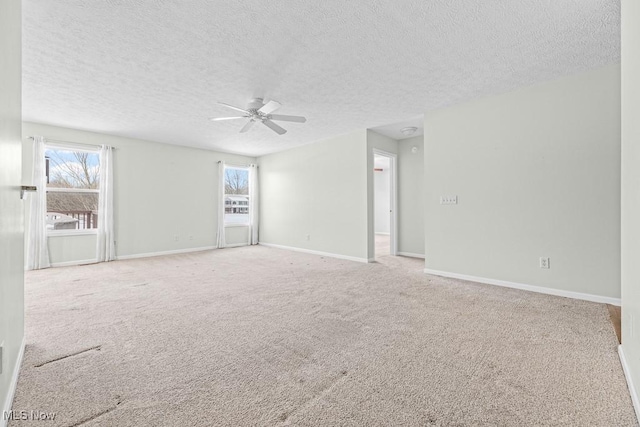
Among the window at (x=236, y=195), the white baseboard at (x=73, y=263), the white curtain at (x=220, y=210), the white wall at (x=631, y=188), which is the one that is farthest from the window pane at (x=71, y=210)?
the white wall at (x=631, y=188)

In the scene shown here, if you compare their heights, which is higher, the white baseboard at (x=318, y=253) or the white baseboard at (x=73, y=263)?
the white baseboard at (x=318, y=253)

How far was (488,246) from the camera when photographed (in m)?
A: 3.69

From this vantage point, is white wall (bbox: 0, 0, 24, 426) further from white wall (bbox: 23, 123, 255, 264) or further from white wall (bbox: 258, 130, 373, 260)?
white wall (bbox: 258, 130, 373, 260)

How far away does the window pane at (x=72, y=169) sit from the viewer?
4.99m

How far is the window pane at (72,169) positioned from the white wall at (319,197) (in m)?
3.51

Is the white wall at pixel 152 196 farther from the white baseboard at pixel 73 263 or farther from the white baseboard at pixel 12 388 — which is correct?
the white baseboard at pixel 12 388

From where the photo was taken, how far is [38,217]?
467 cm

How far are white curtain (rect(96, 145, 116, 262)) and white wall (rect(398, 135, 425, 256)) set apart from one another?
18.4ft

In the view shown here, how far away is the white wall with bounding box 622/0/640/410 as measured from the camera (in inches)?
56.1

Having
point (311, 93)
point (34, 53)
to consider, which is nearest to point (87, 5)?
point (34, 53)

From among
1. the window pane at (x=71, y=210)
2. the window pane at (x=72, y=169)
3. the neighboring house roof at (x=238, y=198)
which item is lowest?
the window pane at (x=71, y=210)

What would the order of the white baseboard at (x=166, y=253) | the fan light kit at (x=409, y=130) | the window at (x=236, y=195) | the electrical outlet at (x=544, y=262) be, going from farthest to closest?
the window at (x=236, y=195) → the white baseboard at (x=166, y=253) → the fan light kit at (x=409, y=130) → the electrical outlet at (x=544, y=262)

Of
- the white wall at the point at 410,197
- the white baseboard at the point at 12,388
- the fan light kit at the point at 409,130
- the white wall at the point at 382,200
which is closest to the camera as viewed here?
the white baseboard at the point at 12,388

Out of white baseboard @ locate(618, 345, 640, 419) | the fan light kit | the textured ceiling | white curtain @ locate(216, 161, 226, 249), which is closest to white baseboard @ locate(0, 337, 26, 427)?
the textured ceiling
